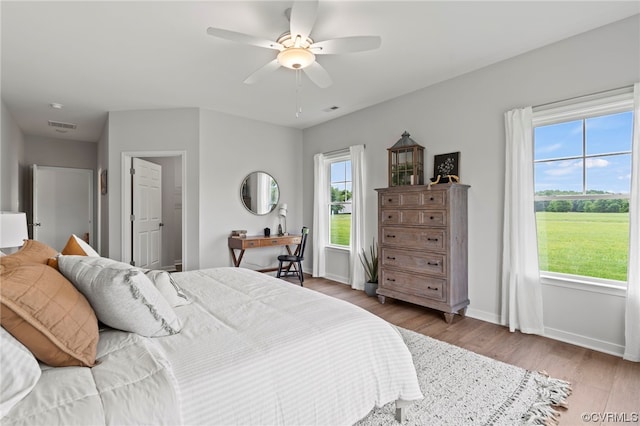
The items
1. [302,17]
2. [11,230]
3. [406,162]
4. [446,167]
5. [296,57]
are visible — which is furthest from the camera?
[406,162]

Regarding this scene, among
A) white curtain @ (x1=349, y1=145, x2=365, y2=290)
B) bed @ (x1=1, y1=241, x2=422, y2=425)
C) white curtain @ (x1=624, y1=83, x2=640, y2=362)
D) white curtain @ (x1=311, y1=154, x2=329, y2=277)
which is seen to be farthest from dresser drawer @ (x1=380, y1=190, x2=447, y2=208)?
bed @ (x1=1, y1=241, x2=422, y2=425)

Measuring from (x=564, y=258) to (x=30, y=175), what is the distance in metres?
8.33

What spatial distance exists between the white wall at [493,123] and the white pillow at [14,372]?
355 cm

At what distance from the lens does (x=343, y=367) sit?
139 cm

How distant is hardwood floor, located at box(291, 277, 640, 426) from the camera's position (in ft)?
6.01

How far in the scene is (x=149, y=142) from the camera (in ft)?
15.0

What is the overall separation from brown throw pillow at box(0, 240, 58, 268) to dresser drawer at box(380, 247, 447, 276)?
10.2ft

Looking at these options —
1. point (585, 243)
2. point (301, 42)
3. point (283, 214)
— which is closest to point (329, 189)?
point (283, 214)

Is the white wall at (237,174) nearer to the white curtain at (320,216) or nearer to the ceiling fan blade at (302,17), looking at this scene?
the white curtain at (320,216)

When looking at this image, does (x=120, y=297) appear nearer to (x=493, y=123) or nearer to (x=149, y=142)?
(x=493, y=123)

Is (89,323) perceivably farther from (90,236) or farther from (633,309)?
(90,236)

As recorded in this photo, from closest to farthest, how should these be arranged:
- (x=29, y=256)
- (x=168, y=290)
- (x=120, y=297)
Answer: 1. (x=120, y=297)
2. (x=29, y=256)
3. (x=168, y=290)

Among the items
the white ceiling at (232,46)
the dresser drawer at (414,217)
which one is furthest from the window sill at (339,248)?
the white ceiling at (232,46)

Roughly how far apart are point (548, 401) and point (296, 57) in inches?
115
